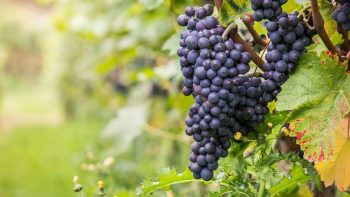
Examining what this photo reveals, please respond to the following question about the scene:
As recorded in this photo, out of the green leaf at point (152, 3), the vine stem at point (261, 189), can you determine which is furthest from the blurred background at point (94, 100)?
the vine stem at point (261, 189)

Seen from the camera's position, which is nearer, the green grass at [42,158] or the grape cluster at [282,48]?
the grape cluster at [282,48]

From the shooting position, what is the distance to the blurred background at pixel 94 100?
2.42 m

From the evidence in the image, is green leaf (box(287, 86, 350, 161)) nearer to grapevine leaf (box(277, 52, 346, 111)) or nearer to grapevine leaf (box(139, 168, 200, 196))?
grapevine leaf (box(277, 52, 346, 111))

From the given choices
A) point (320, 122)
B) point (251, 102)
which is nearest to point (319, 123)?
point (320, 122)

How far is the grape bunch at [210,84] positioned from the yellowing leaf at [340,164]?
15 cm

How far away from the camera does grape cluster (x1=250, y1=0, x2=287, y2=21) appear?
0.87m

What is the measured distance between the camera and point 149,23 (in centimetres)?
284

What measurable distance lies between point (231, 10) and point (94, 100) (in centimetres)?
889

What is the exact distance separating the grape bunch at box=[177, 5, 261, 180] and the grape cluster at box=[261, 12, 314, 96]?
27mm

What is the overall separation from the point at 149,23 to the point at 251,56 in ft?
6.40

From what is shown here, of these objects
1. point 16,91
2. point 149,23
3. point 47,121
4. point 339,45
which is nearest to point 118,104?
point 149,23

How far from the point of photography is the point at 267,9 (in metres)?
0.87

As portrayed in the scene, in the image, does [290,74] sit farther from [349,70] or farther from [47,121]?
[47,121]

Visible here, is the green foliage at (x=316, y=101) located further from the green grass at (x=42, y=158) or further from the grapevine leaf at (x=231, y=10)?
the green grass at (x=42, y=158)
